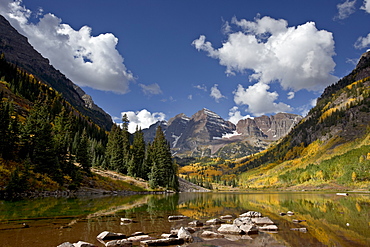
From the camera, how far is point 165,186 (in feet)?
341

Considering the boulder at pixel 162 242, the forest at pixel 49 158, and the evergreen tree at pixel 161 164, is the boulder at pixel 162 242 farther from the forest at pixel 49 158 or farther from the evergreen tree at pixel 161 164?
the evergreen tree at pixel 161 164

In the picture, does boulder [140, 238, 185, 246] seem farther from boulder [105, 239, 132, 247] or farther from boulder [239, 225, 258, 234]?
boulder [239, 225, 258, 234]

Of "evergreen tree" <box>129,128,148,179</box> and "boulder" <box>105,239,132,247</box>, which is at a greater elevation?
"evergreen tree" <box>129,128,148,179</box>

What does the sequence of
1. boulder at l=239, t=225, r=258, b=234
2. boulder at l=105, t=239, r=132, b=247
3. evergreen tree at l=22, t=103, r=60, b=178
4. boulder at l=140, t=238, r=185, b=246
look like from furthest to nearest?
evergreen tree at l=22, t=103, r=60, b=178
boulder at l=239, t=225, r=258, b=234
boulder at l=140, t=238, r=185, b=246
boulder at l=105, t=239, r=132, b=247

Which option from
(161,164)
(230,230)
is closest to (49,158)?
(161,164)

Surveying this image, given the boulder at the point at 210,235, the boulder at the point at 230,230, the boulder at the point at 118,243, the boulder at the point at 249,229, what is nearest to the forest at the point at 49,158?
the boulder at the point at 118,243

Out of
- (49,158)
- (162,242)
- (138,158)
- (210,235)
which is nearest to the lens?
(162,242)

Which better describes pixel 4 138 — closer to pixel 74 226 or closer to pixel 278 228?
pixel 74 226

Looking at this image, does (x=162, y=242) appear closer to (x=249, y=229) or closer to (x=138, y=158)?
(x=249, y=229)

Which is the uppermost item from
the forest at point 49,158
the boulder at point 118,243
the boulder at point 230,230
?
the forest at point 49,158

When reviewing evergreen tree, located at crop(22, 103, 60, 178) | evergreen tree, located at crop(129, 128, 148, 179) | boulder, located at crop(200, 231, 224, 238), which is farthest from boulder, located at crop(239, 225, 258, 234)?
evergreen tree, located at crop(129, 128, 148, 179)

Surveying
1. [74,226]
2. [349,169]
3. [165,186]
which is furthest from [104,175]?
[349,169]

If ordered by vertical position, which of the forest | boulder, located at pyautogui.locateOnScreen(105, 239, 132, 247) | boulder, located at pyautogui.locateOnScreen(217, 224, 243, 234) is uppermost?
the forest

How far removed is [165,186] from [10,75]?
130m
